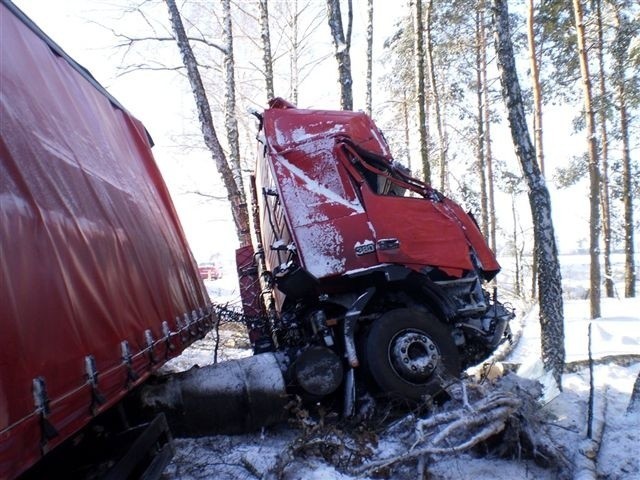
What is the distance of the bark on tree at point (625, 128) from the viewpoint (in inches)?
645

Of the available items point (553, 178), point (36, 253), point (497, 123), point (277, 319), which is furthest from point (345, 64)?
point (553, 178)

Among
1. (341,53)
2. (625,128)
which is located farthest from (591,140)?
(341,53)

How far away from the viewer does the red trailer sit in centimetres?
167

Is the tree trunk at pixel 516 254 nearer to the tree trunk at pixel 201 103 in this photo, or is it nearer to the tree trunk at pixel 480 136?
the tree trunk at pixel 480 136

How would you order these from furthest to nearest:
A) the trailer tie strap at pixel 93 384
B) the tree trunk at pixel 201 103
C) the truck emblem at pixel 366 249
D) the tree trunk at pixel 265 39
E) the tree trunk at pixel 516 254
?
1. the tree trunk at pixel 516 254
2. the tree trunk at pixel 265 39
3. the tree trunk at pixel 201 103
4. the truck emblem at pixel 366 249
5. the trailer tie strap at pixel 93 384

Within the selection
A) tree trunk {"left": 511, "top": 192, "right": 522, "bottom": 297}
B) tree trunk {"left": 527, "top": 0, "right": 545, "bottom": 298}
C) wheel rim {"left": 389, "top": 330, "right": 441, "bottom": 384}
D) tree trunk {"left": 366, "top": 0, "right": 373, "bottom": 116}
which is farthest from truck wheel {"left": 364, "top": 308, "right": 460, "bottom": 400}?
tree trunk {"left": 511, "top": 192, "right": 522, "bottom": 297}

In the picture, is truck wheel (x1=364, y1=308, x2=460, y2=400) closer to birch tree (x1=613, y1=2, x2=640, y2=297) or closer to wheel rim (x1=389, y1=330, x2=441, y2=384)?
wheel rim (x1=389, y1=330, x2=441, y2=384)

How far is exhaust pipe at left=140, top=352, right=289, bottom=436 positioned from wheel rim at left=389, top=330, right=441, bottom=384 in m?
0.97

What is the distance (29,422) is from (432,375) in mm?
3239

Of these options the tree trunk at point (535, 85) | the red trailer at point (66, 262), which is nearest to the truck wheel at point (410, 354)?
the red trailer at point (66, 262)

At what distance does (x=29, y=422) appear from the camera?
1590mm

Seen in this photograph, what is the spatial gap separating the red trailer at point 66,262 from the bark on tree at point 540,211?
13.9 ft

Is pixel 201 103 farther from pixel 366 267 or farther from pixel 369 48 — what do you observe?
pixel 369 48

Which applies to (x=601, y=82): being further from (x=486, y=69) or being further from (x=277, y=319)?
(x=277, y=319)
